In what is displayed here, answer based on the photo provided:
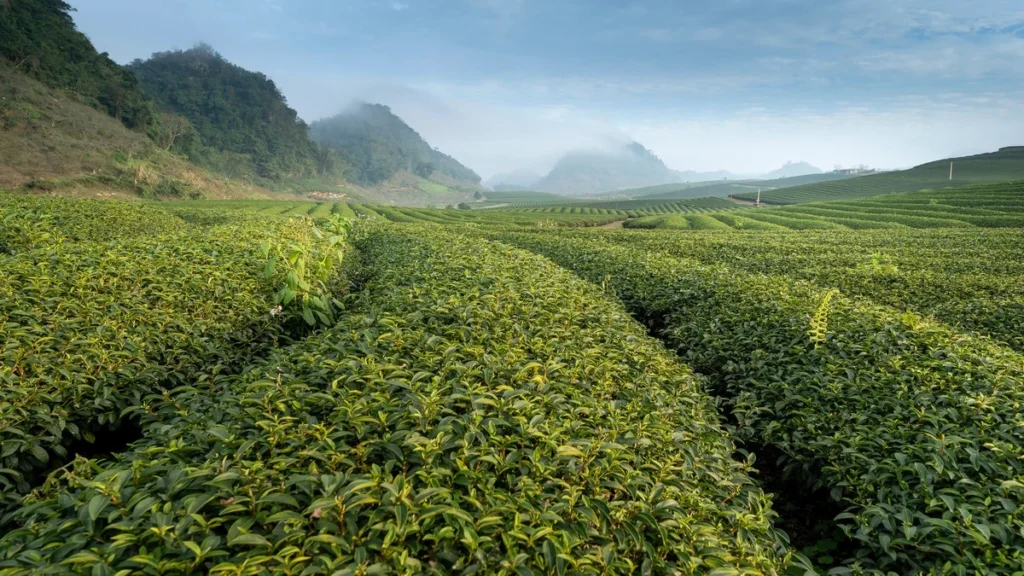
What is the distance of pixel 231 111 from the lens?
107125mm

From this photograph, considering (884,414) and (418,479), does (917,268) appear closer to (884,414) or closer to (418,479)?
(884,414)

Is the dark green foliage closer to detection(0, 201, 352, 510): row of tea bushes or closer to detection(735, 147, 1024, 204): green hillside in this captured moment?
detection(0, 201, 352, 510): row of tea bushes

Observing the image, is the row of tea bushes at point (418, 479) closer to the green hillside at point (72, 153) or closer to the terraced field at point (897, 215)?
the terraced field at point (897, 215)

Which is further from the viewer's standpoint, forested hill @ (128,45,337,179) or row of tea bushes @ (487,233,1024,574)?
forested hill @ (128,45,337,179)

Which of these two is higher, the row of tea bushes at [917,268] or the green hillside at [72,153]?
the green hillside at [72,153]

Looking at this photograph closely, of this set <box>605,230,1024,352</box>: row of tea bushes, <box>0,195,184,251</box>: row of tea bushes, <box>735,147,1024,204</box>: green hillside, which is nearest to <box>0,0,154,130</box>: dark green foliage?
<box>0,195,184,251</box>: row of tea bushes

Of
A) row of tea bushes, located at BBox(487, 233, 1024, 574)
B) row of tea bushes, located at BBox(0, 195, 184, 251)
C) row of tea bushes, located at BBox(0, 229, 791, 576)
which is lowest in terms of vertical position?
row of tea bushes, located at BBox(487, 233, 1024, 574)

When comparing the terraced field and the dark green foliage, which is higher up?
the dark green foliage

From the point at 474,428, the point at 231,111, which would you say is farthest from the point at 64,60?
the point at 474,428

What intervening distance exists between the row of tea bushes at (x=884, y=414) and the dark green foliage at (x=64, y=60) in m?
76.6

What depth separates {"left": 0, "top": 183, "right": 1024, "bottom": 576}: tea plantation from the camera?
2062 mm

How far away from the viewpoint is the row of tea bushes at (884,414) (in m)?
2.96

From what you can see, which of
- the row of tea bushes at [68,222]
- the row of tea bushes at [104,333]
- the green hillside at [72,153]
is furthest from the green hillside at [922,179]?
the row of tea bushes at [104,333]

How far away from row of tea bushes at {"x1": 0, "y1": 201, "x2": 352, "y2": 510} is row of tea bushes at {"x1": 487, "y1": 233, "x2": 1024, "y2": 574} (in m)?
4.90
